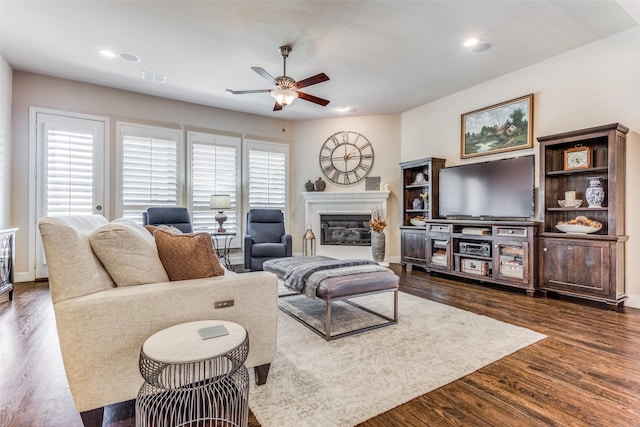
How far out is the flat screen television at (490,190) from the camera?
402 centimetres

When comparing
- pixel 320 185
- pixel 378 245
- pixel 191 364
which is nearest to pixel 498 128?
pixel 378 245

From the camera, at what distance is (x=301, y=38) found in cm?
347

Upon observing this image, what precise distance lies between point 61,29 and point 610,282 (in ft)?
20.8

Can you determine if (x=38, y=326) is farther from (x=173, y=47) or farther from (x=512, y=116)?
(x=512, y=116)

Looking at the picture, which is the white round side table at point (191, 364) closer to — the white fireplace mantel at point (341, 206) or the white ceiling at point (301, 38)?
the white ceiling at point (301, 38)

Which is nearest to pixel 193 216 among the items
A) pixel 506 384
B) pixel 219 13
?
pixel 219 13

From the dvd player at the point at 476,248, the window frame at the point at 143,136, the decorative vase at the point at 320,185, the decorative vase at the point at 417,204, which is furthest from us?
the decorative vase at the point at 320,185

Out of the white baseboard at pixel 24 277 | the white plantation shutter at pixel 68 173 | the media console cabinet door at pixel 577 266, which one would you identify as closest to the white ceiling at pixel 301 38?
the white plantation shutter at pixel 68 173

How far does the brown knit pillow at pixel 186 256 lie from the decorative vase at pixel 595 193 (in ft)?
13.1

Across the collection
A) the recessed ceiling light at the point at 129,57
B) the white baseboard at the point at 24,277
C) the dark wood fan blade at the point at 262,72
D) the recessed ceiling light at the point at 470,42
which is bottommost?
the white baseboard at the point at 24,277

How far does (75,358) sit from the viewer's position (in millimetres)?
1325

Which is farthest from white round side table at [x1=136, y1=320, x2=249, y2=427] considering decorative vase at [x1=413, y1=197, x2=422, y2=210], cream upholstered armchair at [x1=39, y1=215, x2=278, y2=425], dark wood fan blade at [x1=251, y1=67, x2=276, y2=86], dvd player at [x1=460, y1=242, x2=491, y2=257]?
decorative vase at [x1=413, y1=197, x2=422, y2=210]

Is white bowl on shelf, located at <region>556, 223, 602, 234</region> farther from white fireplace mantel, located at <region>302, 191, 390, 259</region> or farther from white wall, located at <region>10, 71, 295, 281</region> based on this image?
white wall, located at <region>10, 71, 295, 281</region>

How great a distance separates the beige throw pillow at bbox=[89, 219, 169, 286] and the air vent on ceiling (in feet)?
12.1
